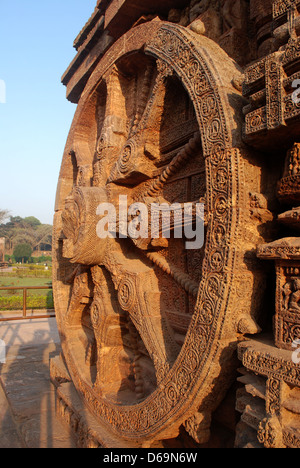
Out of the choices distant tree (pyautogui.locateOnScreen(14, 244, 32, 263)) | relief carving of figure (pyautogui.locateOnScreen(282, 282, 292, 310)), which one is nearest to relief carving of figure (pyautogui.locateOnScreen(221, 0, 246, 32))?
relief carving of figure (pyautogui.locateOnScreen(282, 282, 292, 310))

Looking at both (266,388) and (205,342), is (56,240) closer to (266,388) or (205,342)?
(205,342)

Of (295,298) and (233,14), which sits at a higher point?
(233,14)

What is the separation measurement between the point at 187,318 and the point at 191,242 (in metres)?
0.58

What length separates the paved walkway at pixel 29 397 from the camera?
3.21 meters

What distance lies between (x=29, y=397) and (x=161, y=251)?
269 cm

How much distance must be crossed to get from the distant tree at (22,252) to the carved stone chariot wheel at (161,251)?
1759 inches

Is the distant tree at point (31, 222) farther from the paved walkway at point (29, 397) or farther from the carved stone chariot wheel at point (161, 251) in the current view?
the carved stone chariot wheel at point (161, 251)

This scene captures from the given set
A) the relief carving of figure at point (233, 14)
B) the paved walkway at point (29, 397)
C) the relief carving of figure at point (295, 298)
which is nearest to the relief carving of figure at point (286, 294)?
the relief carving of figure at point (295, 298)

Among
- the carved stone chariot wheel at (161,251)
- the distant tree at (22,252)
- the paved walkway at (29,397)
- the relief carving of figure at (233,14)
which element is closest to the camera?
the carved stone chariot wheel at (161,251)

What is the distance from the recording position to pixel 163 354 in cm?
244

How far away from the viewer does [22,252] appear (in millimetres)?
46062

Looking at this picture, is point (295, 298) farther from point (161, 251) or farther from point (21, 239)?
point (21, 239)

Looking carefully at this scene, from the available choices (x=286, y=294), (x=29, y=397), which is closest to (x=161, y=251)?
(x=286, y=294)

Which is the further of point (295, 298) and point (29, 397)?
point (29, 397)
